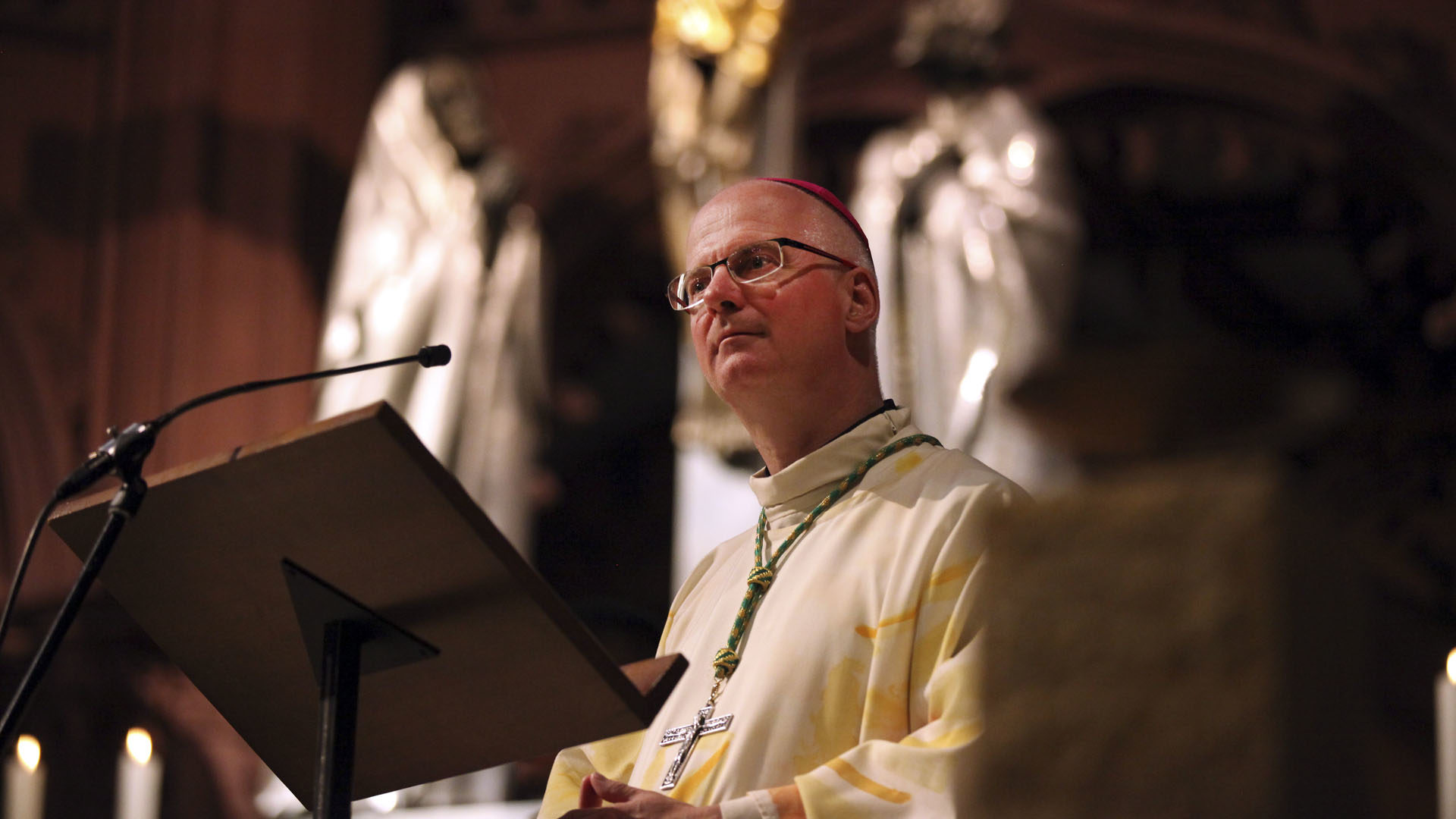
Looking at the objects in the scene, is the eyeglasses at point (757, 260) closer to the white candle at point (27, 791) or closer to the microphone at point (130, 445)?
the microphone at point (130, 445)

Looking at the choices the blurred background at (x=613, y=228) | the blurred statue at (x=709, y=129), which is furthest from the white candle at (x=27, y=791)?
the blurred statue at (x=709, y=129)

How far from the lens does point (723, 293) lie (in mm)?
2496

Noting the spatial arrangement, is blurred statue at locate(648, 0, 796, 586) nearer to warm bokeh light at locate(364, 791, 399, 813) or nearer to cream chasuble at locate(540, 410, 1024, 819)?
warm bokeh light at locate(364, 791, 399, 813)

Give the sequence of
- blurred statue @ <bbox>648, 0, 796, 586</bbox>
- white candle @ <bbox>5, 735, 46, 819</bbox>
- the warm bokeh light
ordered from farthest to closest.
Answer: blurred statue @ <bbox>648, 0, 796, 586</bbox> < the warm bokeh light < white candle @ <bbox>5, 735, 46, 819</bbox>

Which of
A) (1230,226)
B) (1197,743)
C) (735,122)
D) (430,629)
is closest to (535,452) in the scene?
(735,122)

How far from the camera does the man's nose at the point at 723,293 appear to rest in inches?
98.1

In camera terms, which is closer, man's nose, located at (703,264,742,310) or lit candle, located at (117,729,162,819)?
man's nose, located at (703,264,742,310)

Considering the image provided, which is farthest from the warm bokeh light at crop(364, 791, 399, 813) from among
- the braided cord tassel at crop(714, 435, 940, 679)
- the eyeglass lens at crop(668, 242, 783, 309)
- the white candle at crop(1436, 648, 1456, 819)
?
the white candle at crop(1436, 648, 1456, 819)

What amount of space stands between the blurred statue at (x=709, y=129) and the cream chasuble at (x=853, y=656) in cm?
314

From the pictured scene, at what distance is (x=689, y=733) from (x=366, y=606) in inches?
20.2

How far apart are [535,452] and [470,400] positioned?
1.11 feet

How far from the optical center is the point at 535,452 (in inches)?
253

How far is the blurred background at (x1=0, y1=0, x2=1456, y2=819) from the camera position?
5.77 metres

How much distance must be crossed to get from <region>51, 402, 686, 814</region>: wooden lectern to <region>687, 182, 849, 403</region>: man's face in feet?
1.75
